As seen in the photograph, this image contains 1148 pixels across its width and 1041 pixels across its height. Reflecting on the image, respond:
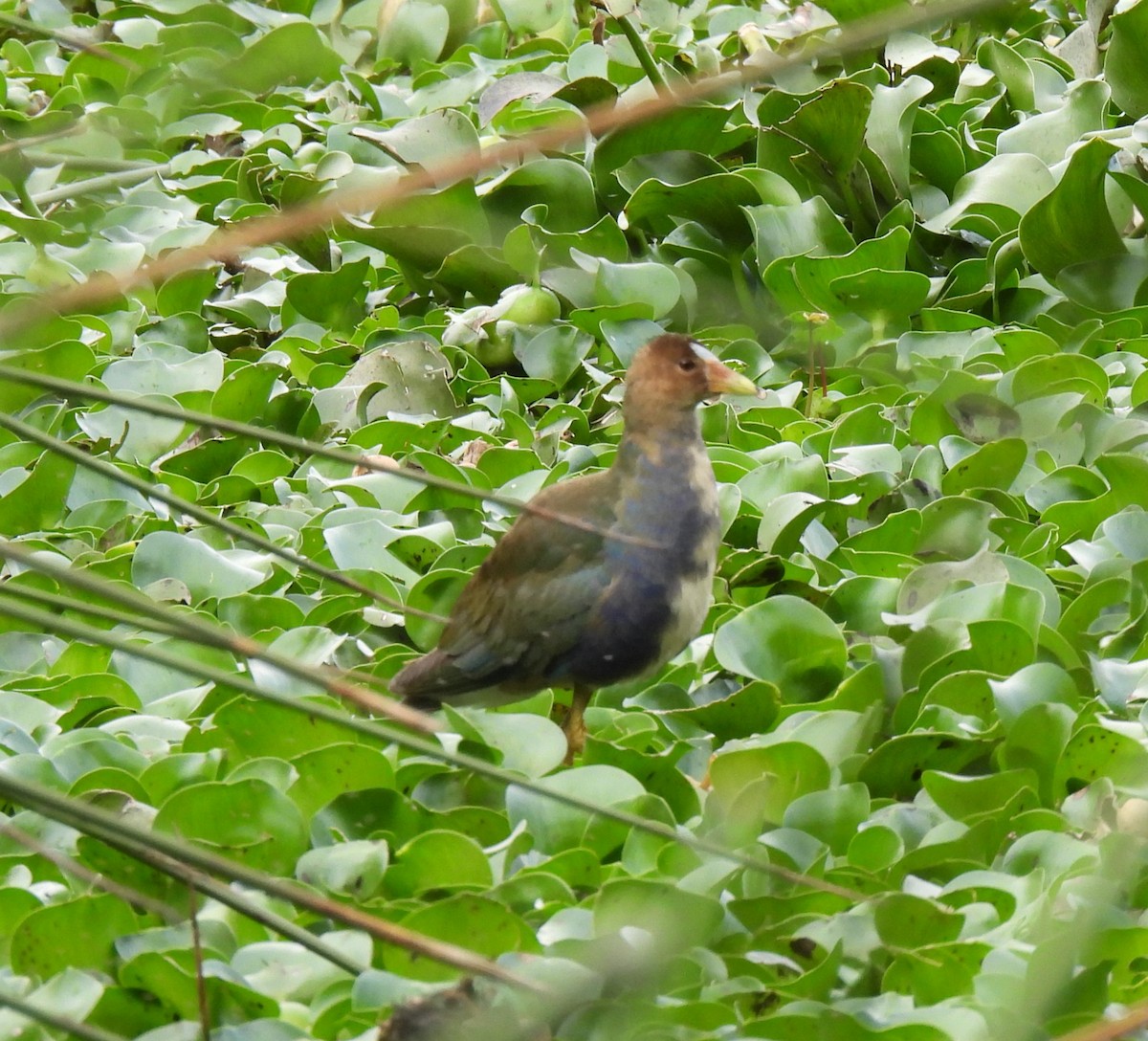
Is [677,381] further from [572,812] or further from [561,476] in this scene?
[572,812]

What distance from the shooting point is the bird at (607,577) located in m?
3.23

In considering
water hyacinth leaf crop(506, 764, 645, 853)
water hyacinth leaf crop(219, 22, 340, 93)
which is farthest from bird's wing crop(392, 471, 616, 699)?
water hyacinth leaf crop(219, 22, 340, 93)

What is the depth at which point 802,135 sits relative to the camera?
4.66 metres

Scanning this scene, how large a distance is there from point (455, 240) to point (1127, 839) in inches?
153

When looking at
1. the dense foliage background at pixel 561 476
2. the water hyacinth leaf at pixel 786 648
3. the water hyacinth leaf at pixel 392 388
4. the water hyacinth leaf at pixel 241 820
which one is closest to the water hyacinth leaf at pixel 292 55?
the dense foliage background at pixel 561 476

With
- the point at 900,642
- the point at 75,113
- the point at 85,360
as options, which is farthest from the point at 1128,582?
the point at 75,113

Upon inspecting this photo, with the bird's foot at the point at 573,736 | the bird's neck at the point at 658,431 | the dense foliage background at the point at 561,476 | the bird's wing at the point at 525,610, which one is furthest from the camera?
the bird's neck at the point at 658,431

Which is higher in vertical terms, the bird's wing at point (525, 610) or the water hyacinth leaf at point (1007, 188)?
the water hyacinth leaf at point (1007, 188)

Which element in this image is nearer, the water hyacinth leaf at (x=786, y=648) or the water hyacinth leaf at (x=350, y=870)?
the water hyacinth leaf at (x=350, y=870)

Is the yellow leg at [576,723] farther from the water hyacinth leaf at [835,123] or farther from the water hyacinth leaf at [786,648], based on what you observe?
the water hyacinth leaf at [835,123]

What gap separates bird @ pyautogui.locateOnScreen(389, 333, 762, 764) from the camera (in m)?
3.23

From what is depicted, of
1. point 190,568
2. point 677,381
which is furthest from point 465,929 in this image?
point 190,568

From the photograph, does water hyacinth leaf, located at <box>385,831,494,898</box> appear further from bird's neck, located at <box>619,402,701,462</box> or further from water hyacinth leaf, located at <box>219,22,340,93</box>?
water hyacinth leaf, located at <box>219,22,340,93</box>

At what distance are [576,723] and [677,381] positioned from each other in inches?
29.6
